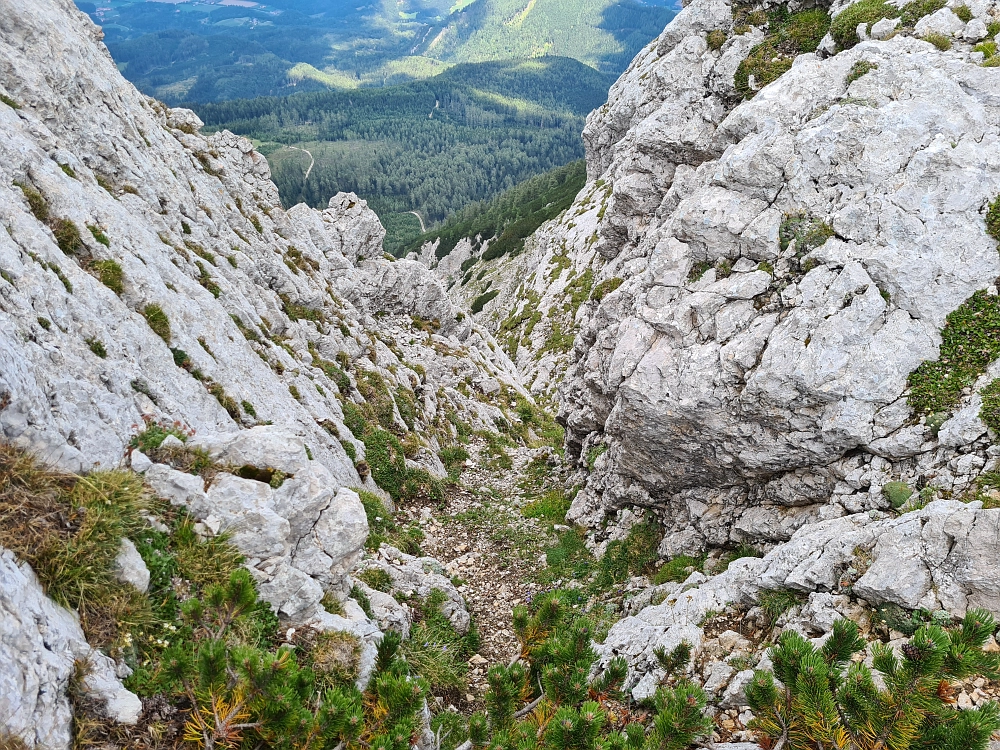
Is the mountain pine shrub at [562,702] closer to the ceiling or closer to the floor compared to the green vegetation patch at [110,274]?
closer to the floor

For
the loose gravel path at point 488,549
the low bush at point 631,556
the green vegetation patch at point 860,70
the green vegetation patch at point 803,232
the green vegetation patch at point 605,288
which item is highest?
the green vegetation patch at point 860,70

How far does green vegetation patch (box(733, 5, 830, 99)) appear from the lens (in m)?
21.1

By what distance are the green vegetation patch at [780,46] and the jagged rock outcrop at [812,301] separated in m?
1.95

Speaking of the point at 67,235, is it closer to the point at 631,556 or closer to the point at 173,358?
the point at 173,358

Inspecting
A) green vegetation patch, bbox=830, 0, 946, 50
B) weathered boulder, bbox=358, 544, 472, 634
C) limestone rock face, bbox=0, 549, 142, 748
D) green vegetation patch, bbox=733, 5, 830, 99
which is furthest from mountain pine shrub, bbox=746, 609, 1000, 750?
green vegetation patch, bbox=733, 5, 830, 99

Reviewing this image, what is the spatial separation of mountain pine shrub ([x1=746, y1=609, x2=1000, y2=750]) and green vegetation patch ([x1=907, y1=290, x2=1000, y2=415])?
811 cm

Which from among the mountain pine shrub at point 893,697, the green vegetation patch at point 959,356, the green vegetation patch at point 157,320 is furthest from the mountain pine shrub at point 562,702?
the green vegetation patch at point 157,320

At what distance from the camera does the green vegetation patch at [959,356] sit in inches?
475

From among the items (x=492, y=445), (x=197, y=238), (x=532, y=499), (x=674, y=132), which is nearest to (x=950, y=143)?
(x=674, y=132)

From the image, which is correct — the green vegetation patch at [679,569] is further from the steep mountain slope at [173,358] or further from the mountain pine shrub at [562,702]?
the mountain pine shrub at [562,702]

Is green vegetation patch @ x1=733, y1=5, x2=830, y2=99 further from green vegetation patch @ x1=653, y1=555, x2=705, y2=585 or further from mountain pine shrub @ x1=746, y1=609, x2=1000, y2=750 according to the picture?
mountain pine shrub @ x1=746, y1=609, x2=1000, y2=750

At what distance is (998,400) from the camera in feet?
37.0

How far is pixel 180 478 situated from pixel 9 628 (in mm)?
3954

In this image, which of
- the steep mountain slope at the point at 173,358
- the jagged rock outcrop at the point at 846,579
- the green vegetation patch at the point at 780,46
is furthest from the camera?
the green vegetation patch at the point at 780,46
